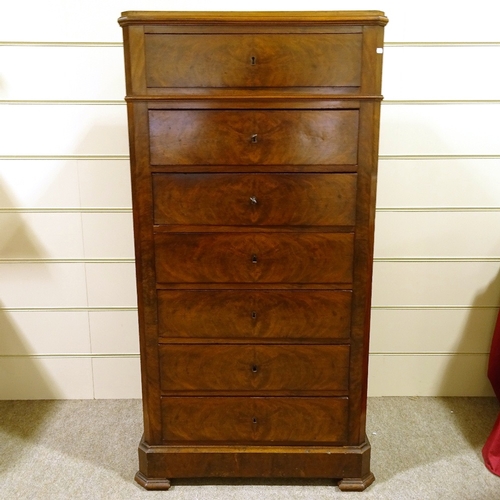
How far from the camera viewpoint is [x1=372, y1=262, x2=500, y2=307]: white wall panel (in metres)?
2.26

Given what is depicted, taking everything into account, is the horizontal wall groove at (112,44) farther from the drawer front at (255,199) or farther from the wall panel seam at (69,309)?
the wall panel seam at (69,309)

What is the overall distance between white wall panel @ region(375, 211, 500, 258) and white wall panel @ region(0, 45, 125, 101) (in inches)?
47.4

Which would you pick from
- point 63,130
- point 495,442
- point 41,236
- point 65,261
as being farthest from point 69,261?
point 495,442

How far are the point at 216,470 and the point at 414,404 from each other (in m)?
0.98

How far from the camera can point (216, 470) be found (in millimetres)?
1809

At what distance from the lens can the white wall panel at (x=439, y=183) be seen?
2.16 meters

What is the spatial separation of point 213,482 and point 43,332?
0.99 m

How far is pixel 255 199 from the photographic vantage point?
1598 mm

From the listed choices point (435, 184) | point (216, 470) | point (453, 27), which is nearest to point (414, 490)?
point (216, 470)

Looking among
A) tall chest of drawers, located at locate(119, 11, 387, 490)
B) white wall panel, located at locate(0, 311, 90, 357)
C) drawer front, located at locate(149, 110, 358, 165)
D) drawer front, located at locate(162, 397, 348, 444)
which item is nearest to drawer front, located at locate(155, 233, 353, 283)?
tall chest of drawers, located at locate(119, 11, 387, 490)

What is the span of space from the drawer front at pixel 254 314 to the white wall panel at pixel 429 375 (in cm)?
77

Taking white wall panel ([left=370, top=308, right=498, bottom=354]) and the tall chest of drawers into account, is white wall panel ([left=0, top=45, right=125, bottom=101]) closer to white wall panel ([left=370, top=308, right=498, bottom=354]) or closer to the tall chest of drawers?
the tall chest of drawers

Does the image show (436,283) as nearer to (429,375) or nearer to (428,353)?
(428,353)

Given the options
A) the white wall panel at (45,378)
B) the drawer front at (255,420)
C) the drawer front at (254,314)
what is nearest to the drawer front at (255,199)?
the drawer front at (254,314)
